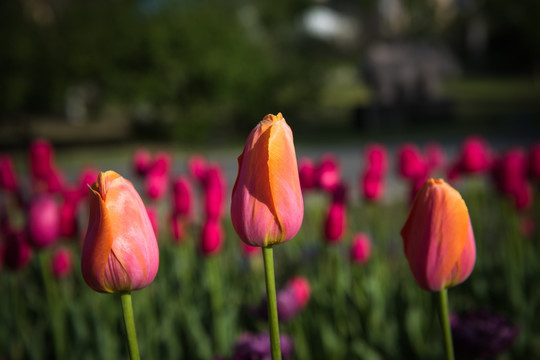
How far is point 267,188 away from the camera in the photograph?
0.92 meters

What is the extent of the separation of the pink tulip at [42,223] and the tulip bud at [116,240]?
1206 millimetres

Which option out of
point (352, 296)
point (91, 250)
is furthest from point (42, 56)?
point (91, 250)

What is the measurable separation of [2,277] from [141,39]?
12681mm

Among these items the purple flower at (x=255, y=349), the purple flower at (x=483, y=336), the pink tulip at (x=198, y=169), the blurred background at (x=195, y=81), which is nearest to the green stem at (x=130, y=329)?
the purple flower at (x=255, y=349)

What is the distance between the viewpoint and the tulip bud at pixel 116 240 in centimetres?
91

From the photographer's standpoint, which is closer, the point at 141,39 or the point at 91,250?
the point at 91,250

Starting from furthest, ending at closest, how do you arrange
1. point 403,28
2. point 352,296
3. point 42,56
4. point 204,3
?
point 403,28 < point 204,3 < point 42,56 < point 352,296

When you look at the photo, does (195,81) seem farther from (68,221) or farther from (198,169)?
(68,221)

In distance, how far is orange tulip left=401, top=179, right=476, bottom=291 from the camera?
98cm

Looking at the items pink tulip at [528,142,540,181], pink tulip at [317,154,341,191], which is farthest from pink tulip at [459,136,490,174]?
pink tulip at [317,154,341,191]

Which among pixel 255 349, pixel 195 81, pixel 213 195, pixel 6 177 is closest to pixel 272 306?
pixel 255 349

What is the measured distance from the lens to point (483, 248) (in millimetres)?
3197

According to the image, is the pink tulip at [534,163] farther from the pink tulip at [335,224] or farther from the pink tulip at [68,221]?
the pink tulip at [68,221]

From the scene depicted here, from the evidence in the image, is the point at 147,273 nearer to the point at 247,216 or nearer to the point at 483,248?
the point at 247,216
